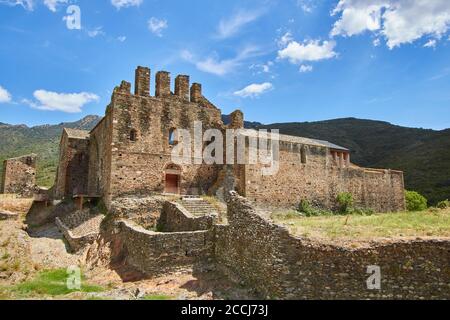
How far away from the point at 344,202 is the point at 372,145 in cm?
6767

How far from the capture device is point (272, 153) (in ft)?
86.6

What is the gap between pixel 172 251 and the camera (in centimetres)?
1430

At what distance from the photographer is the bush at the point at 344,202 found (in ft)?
98.7

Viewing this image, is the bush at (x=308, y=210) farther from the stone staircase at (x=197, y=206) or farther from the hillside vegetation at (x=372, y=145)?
Result: the hillside vegetation at (x=372, y=145)

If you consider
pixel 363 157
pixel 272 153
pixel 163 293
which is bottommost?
pixel 163 293

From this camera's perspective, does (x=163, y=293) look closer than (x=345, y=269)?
No

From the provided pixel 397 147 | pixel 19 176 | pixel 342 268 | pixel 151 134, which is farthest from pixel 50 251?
pixel 397 147

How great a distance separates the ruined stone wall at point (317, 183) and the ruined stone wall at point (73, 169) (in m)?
13.8

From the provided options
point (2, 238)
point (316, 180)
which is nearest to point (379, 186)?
point (316, 180)

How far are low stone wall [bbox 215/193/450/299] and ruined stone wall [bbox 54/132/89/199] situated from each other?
21111 millimetres

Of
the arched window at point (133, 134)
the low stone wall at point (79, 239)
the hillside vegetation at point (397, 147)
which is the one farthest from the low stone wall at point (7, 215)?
the hillside vegetation at point (397, 147)

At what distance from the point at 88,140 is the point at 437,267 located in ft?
88.2

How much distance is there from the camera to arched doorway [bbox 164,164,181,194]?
22.5 metres

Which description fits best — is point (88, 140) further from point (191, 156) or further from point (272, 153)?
point (272, 153)
